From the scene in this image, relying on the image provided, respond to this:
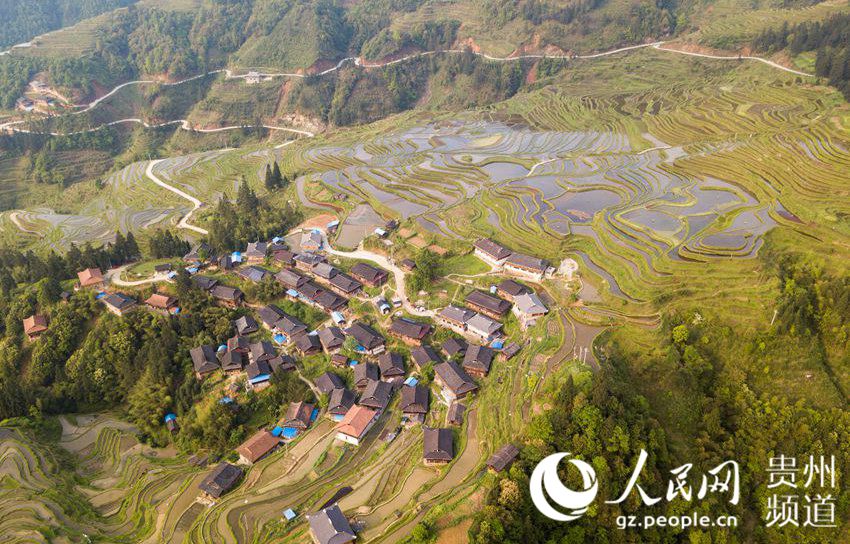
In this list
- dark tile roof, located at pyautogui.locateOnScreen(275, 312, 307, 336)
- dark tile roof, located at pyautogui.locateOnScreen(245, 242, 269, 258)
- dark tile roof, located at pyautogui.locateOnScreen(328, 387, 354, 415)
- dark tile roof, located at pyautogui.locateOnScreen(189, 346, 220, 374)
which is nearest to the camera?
dark tile roof, located at pyautogui.locateOnScreen(328, 387, 354, 415)

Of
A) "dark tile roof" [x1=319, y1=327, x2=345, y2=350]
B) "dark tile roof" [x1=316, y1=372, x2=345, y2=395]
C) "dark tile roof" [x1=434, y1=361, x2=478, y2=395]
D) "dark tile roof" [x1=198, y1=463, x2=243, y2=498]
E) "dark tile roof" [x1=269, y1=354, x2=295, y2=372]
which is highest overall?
"dark tile roof" [x1=434, y1=361, x2=478, y2=395]

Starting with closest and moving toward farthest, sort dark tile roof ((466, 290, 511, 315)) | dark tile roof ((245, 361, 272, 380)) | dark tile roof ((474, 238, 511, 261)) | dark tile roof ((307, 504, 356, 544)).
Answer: dark tile roof ((307, 504, 356, 544)), dark tile roof ((245, 361, 272, 380)), dark tile roof ((466, 290, 511, 315)), dark tile roof ((474, 238, 511, 261))

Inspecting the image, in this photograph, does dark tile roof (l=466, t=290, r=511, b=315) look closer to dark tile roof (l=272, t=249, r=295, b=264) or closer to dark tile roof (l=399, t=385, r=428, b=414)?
dark tile roof (l=399, t=385, r=428, b=414)

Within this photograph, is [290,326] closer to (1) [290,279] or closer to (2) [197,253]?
(1) [290,279]

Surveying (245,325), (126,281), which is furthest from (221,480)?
(126,281)

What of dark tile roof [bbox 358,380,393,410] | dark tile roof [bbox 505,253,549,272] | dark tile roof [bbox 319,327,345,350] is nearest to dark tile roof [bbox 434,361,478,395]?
dark tile roof [bbox 358,380,393,410]

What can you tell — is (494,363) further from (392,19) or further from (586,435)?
(392,19)
